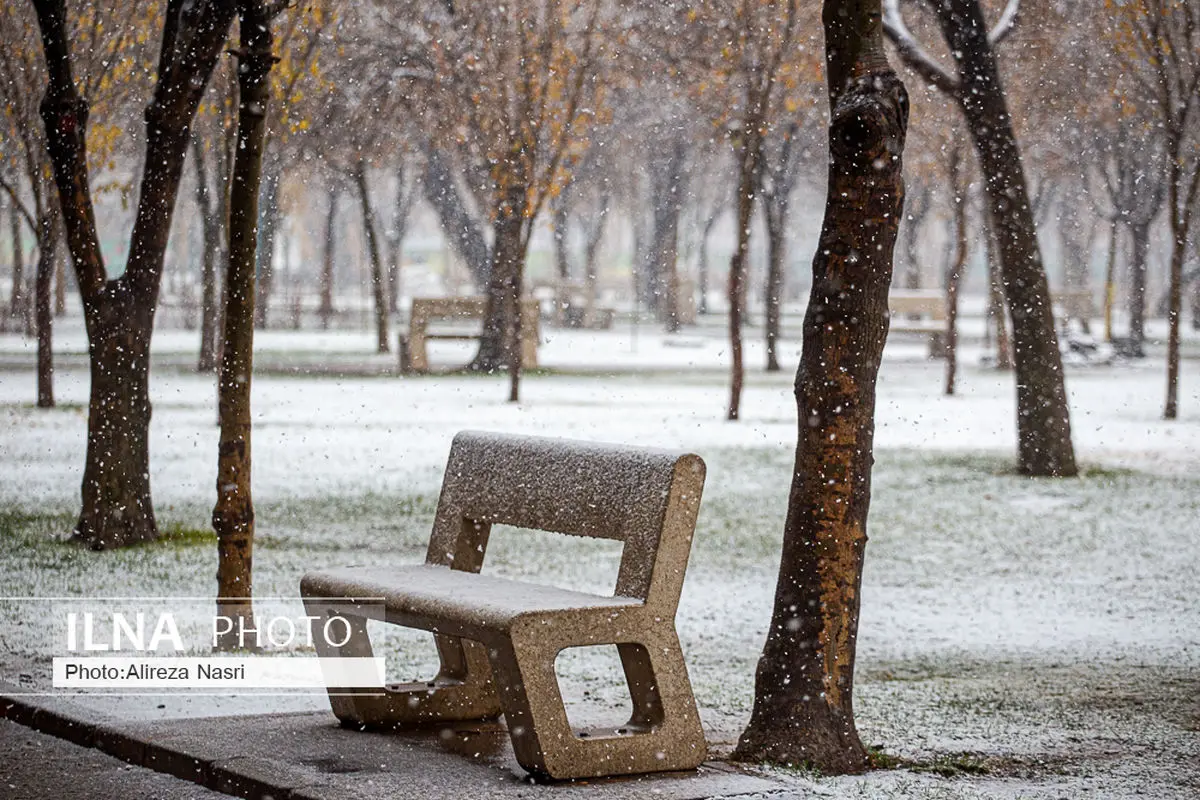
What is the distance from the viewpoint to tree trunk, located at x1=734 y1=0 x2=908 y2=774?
464 centimetres

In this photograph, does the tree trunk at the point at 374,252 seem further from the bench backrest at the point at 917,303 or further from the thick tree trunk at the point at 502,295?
the bench backrest at the point at 917,303

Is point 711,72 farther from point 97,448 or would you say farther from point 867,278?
point 867,278

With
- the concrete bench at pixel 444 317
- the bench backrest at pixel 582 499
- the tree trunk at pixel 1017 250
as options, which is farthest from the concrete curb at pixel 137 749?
the concrete bench at pixel 444 317

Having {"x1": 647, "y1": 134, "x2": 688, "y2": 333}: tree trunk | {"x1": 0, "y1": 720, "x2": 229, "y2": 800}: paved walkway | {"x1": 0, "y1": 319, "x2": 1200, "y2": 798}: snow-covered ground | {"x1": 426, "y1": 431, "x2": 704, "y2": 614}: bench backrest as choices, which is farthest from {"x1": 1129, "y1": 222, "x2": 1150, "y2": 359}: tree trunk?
{"x1": 0, "y1": 720, "x2": 229, "y2": 800}: paved walkway

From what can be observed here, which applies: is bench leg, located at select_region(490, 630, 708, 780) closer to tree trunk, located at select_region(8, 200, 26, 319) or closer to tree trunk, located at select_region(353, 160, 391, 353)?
tree trunk, located at select_region(353, 160, 391, 353)

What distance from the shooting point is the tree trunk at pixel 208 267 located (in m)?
18.7

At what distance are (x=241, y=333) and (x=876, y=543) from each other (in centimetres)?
443

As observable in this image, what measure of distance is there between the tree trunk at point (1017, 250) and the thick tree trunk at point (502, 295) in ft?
20.2

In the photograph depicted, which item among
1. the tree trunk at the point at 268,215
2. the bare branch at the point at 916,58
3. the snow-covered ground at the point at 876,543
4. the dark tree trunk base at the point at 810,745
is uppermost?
the bare branch at the point at 916,58

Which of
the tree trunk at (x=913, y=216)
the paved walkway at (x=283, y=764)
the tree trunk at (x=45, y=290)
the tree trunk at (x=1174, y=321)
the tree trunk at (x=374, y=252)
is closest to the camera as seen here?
the paved walkway at (x=283, y=764)

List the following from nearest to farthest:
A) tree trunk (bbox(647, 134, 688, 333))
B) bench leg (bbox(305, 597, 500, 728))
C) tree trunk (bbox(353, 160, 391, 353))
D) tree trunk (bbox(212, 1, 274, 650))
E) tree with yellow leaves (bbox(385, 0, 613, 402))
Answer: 1. bench leg (bbox(305, 597, 500, 728))
2. tree trunk (bbox(212, 1, 274, 650))
3. tree with yellow leaves (bbox(385, 0, 613, 402))
4. tree trunk (bbox(353, 160, 391, 353))
5. tree trunk (bbox(647, 134, 688, 333))

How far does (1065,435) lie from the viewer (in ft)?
40.2

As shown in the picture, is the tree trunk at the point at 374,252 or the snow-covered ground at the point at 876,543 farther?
the tree trunk at the point at 374,252

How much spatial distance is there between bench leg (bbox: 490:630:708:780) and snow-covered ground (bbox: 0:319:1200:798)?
0.37 meters
